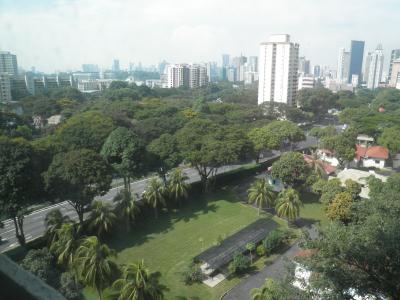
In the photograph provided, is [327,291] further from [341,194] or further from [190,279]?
[341,194]

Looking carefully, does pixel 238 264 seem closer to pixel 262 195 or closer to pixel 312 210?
pixel 262 195

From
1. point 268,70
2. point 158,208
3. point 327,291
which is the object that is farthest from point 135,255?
point 268,70

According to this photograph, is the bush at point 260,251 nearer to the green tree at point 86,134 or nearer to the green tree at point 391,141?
the green tree at point 86,134

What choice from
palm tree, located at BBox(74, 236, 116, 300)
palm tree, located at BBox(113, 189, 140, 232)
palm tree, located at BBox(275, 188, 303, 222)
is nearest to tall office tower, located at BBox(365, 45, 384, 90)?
palm tree, located at BBox(275, 188, 303, 222)

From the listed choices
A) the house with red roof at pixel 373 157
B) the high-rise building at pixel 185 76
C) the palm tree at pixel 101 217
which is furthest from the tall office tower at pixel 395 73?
the palm tree at pixel 101 217

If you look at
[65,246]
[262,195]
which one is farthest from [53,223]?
[262,195]

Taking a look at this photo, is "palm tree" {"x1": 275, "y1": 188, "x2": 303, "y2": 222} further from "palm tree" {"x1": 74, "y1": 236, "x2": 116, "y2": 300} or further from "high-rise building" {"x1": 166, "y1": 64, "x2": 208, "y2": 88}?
"high-rise building" {"x1": 166, "y1": 64, "x2": 208, "y2": 88}
